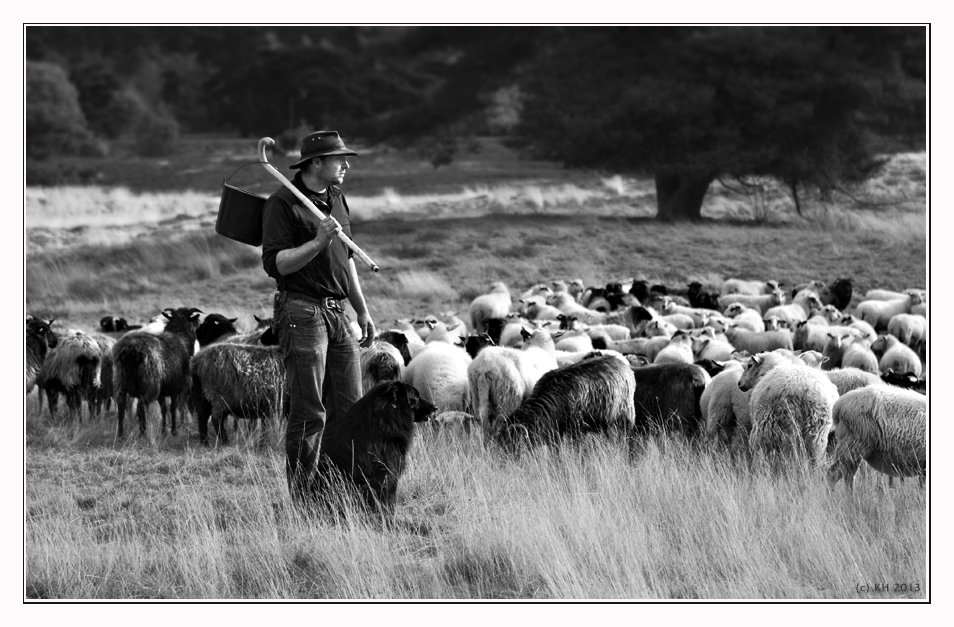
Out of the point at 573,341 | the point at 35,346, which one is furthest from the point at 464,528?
the point at 35,346

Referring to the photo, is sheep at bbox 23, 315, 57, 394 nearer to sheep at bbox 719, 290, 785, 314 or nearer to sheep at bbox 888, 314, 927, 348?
sheep at bbox 719, 290, 785, 314

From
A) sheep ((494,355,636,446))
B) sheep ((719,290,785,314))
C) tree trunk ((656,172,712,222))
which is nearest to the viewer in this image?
sheep ((494,355,636,446))

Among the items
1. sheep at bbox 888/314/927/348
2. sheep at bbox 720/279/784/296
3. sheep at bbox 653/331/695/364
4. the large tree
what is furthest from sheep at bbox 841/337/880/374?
the large tree

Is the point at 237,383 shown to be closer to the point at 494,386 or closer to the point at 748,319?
the point at 494,386

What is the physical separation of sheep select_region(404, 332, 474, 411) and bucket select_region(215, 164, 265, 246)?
3415 mm

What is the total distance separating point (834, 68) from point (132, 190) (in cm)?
2346

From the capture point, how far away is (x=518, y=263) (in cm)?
2064

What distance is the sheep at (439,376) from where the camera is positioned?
9.09 meters

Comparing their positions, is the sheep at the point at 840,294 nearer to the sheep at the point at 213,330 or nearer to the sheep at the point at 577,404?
the sheep at the point at 577,404

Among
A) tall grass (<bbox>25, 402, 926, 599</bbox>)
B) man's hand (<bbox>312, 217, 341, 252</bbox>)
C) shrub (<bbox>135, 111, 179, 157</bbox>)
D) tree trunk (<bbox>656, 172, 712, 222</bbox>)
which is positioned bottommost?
tall grass (<bbox>25, 402, 926, 599</bbox>)

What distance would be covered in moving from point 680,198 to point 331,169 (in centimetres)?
2318

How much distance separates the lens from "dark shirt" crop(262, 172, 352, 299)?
5648 millimetres
